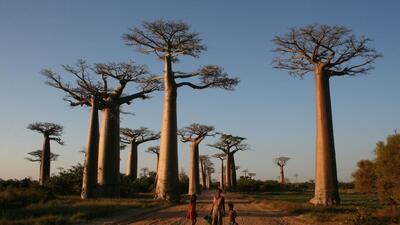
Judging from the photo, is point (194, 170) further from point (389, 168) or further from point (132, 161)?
point (389, 168)

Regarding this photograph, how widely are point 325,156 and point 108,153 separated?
14851mm

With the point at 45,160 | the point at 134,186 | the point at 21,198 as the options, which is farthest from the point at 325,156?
the point at 45,160

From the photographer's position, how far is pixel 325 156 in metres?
21.9

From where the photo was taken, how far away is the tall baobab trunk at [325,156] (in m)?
21.7

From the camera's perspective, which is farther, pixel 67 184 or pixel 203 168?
pixel 203 168

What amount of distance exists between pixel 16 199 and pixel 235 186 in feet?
143

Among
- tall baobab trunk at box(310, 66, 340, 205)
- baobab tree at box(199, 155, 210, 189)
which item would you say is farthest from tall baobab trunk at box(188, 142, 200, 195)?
baobab tree at box(199, 155, 210, 189)

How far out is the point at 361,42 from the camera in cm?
2250

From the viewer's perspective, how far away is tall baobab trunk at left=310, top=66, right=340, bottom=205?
2167 centimetres

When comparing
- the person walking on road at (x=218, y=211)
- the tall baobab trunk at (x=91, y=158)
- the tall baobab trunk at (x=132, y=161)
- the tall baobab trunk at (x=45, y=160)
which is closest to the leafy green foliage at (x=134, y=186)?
the tall baobab trunk at (x=132, y=161)

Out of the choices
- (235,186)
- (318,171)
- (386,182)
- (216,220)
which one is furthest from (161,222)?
(235,186)

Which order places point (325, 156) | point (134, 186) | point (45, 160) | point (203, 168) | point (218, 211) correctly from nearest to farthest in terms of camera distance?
point (218, 211), point (325, 156), point (134, 186), point (45, 160), point (203, 168)

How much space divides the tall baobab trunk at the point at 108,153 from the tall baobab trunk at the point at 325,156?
45.4 feet

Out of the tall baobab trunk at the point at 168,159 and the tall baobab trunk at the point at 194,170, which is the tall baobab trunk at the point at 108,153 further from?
the tall baobab trunk at the point at 194,170
